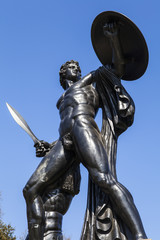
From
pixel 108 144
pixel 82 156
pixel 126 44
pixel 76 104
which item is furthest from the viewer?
pixel 126 44

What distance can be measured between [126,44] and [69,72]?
51.7 inches

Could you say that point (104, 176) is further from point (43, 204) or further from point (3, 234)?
point (3, 234)

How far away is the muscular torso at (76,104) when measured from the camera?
283 inches

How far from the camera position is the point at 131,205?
5984mm

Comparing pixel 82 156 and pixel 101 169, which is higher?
pixel 82 156

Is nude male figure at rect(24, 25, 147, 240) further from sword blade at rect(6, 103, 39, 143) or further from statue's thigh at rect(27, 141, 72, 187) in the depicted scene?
sword blade at rect(6, 103, 39, 143)

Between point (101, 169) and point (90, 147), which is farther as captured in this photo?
point (90, 147)

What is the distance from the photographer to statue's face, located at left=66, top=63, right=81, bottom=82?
837 cm

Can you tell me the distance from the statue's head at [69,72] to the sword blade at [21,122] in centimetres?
111

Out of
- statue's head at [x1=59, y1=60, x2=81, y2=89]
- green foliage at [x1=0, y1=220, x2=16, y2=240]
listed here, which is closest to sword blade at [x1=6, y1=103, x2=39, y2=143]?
statue's head at [x1=59, y1=60, x2=81, y2=89]

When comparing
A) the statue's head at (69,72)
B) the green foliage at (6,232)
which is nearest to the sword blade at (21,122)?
the statue's head at (69,72)

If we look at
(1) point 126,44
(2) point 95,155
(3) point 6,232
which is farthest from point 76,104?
(3) point 6,232

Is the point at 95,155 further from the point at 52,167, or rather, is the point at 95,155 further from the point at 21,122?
the point at 21,122

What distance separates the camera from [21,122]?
26.4 feet
